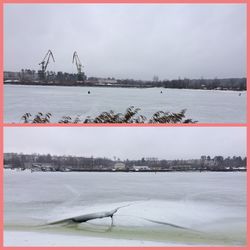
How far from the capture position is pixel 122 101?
4.56m

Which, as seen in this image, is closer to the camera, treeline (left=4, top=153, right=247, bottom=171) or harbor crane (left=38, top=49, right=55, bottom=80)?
harbor crane (left=38, top=49, right=55, bottom=80)

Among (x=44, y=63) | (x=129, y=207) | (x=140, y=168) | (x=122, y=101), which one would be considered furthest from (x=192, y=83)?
(x=44, y=63)

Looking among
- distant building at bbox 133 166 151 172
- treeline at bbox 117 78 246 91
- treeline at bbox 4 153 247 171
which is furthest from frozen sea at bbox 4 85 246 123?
distant building at bbox 133 166 151 172

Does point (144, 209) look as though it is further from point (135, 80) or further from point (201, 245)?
point (135, 80)

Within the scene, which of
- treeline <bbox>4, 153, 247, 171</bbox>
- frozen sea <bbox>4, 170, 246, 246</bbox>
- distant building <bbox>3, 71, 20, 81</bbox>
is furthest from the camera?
treeline <bbox>4, 153, 247, 171</bbox>

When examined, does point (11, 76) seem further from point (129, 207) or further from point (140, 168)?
point (129, 207)

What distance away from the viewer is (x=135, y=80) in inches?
180

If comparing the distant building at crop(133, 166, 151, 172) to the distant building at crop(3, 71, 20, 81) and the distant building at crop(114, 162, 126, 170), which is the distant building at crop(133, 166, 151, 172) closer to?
the distant building at crop(114, 162, 126, 170)

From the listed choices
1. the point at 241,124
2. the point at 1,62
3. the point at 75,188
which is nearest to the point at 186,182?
the point at 241,124

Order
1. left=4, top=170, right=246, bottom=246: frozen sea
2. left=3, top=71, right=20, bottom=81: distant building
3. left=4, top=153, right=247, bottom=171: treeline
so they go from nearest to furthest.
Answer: left=4, top=170, right=246, bottom=246: frozen sea
left=3, top=71, right=20, bottom=81: distant building
left=4, top=153, right=247, bottom=171: treeline

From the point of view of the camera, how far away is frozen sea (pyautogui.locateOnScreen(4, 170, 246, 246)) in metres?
4.12

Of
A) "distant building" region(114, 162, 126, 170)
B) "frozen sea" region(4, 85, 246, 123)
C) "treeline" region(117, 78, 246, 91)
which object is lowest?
"distant building" region(114, 162, 126, 170)

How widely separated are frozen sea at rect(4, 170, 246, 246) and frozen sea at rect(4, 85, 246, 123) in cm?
82

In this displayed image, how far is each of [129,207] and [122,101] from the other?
48.4 inches
